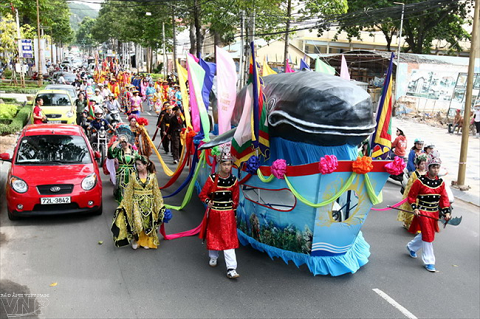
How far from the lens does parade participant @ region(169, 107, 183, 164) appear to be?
40.3ft

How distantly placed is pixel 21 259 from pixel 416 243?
5.68 m

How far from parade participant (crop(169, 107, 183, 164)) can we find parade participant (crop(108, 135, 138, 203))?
370cm

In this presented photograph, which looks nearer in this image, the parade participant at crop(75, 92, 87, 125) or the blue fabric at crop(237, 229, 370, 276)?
the blue fabric at crop(237, 229, 370, 276)

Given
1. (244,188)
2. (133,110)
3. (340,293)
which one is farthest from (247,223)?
(133,110)

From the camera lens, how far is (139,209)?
20.8 feet

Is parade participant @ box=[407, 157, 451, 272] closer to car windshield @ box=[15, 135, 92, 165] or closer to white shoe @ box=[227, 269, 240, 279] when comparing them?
white shoe @ box=[227, 269, 240, 279]

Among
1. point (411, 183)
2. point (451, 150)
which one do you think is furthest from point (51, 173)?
point (451, 150)

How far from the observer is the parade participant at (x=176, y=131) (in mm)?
12289

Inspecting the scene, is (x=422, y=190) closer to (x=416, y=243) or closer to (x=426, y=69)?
(x=416, y=243)

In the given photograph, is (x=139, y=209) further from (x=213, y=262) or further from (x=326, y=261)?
(x=326, y=261)

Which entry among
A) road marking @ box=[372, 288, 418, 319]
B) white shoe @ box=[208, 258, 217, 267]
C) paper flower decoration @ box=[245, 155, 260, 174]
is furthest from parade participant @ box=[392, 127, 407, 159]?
white shoe @ box=[208, 258, 217, 267]

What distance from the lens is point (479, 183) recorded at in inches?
480

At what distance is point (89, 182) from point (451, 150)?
1426cm

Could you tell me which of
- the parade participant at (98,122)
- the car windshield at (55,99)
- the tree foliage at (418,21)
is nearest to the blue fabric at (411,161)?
the parade participant at (98,122)
